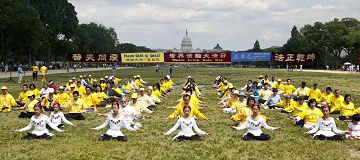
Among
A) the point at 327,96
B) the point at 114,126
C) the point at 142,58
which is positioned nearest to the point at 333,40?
the point at 142,58

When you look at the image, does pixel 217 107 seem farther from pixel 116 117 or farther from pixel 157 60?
pixel 157 60

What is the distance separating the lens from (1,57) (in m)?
73.1

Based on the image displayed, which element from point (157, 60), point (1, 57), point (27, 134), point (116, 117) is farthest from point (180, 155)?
point (1, 57)

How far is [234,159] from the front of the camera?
1038cm

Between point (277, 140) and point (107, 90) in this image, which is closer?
point (277, 140)

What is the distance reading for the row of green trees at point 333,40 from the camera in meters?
A: 92.3

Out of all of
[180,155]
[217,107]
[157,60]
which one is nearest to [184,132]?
[180,155]

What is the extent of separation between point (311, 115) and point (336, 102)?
12.9 feet

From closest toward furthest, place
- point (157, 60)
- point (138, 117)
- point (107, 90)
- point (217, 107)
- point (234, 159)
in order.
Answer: point (234, 159) → point (138, 117) → point (217, 107) → point (107, 90) → point (157, 60)

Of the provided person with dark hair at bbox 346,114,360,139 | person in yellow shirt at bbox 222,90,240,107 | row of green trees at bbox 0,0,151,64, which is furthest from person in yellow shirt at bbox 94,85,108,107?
row of green trees at bbox 0,0,151,64

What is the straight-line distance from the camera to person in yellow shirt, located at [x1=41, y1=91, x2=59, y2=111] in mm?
18719

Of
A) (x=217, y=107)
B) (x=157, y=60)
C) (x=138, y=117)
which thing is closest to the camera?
(x=138, y=117)

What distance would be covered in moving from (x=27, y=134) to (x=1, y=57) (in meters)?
65.9

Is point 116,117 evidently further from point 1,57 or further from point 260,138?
point 1,57
